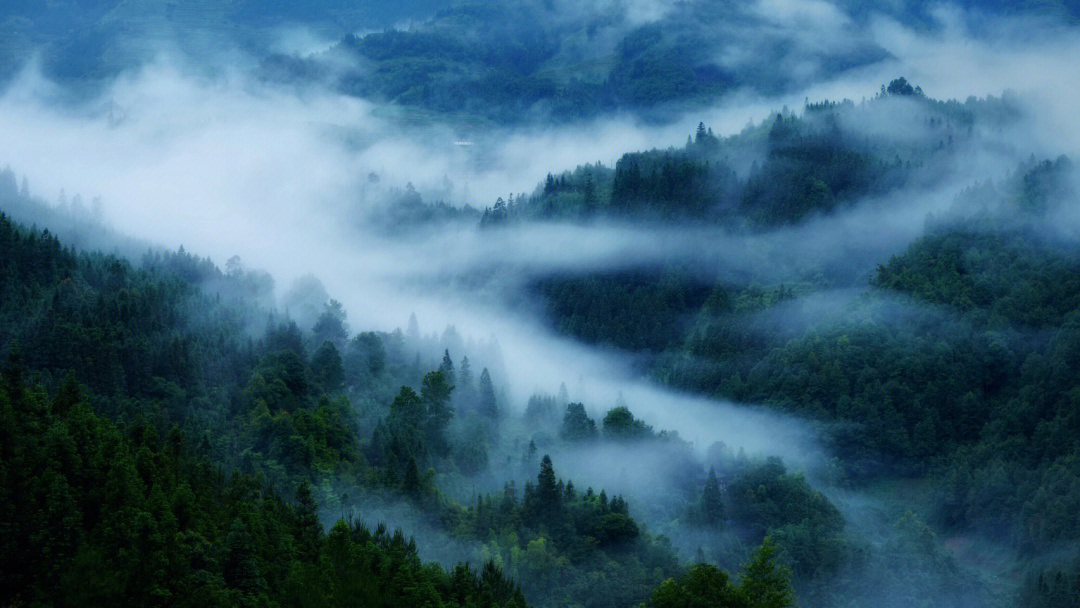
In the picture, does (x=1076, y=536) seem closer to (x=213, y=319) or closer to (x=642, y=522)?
(x=642, y=522)

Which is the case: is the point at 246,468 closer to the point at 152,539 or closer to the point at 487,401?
the point at 152,539

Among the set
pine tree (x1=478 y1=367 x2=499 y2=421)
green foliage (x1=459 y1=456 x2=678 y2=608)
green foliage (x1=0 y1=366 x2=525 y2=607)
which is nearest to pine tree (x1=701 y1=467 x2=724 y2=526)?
green foliage (x1=459 y1=456 x2=678 y2=608)

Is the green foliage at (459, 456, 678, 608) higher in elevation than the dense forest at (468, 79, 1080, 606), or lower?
lower

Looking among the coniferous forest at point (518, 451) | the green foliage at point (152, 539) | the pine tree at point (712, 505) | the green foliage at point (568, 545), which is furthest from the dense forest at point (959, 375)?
the green foliage at point (152, 539)

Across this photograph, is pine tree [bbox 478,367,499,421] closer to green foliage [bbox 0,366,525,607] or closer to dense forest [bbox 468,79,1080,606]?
dense forest [bbox 468,79,1080,606]

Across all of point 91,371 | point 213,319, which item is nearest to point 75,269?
point 213,319

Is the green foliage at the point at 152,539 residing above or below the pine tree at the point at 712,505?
above

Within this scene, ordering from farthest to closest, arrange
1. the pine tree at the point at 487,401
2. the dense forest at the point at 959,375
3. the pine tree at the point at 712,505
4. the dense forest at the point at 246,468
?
the pine tree at the point at 487,401 → the dense forest at the point at 959,375 → the pine tree at the point at 712,505 → the dense forest at the point at 246,468

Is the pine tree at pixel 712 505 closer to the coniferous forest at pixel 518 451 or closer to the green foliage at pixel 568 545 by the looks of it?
the coniferous forest at pixel 518 451

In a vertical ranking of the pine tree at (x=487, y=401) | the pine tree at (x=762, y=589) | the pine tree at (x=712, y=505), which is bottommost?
the pine tree at (x=712, y=505)

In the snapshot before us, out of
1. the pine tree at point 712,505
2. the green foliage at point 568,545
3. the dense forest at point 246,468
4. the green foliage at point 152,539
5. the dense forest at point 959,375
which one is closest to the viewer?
the green foliage at point 152,539

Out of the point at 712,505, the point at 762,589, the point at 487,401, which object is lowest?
the point at 712,505

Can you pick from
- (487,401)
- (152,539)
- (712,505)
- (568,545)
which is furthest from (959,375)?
(152,539)

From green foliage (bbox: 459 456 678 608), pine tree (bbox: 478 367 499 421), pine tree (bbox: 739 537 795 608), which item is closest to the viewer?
pine tree (bbox: 739 537 795 608)
